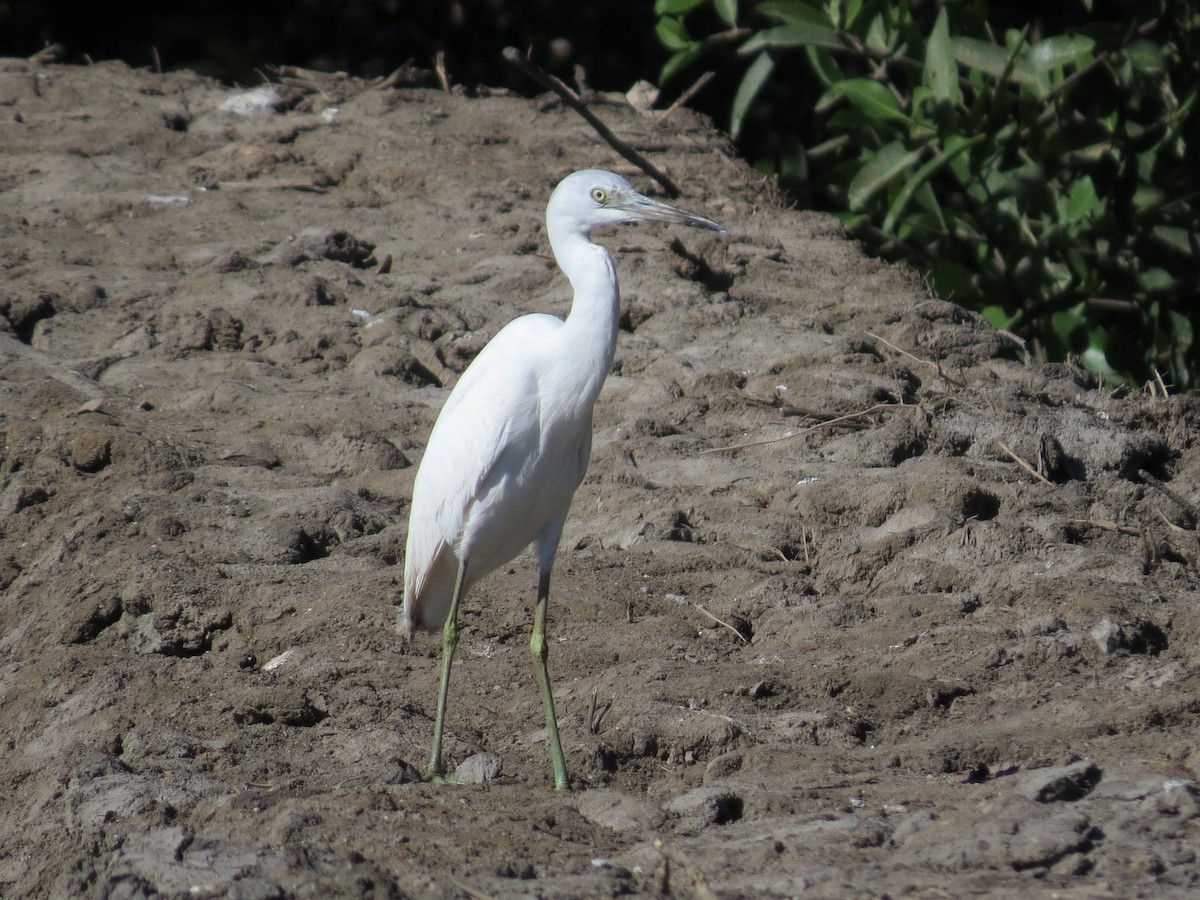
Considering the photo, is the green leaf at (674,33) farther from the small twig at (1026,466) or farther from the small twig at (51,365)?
the small twig at (51,365)

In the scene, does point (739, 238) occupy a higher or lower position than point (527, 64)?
lower

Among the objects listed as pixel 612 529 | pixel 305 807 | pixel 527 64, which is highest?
pixel 527 64

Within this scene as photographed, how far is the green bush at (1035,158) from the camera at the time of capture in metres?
5.62

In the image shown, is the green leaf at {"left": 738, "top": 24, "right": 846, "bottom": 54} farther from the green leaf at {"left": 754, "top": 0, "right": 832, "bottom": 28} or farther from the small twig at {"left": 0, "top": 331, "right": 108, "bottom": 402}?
the small twig at {"left": 0, "top": 331, "right": 108, "bottom": 402}

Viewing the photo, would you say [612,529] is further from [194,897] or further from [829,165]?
[829,165]

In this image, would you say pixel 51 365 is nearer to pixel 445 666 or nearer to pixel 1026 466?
pixel 445 666

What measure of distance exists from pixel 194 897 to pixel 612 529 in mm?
2517

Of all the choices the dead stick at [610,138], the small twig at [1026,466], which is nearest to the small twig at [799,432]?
the small twig at [1026,466]

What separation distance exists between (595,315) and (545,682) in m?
0.97

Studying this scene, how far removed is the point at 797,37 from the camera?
6012mm

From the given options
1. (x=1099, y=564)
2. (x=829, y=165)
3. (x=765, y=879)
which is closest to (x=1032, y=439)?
(x=1099, y=564)

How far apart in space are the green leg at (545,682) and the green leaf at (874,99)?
3130mm

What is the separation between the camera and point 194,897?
8.11 ft

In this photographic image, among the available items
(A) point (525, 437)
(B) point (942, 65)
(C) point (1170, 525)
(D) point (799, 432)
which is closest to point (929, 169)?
(B) point (942, 65)
